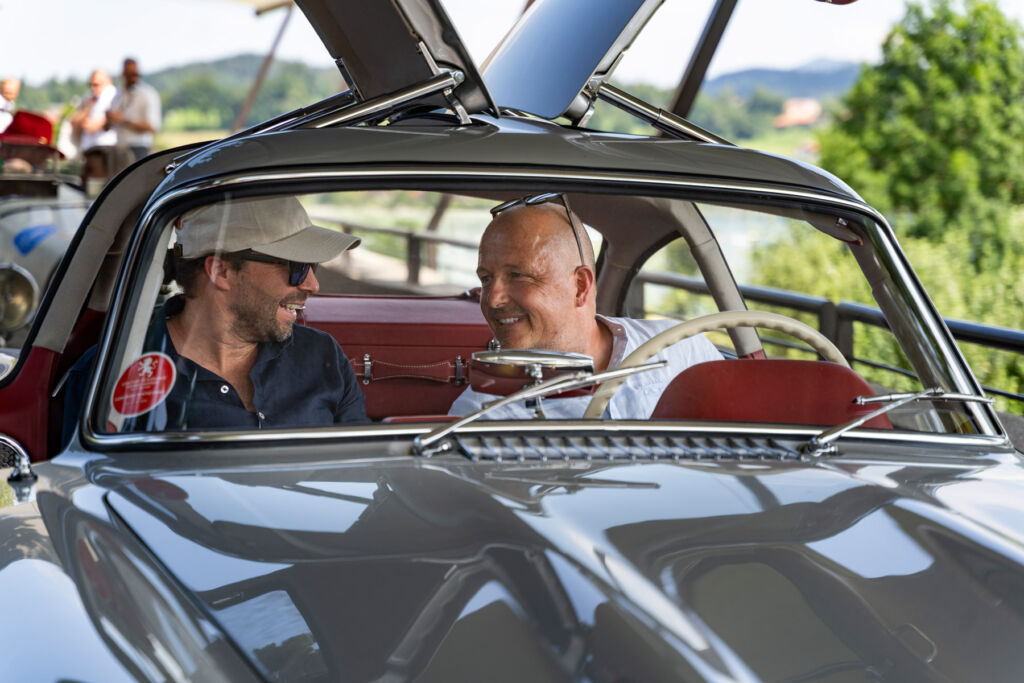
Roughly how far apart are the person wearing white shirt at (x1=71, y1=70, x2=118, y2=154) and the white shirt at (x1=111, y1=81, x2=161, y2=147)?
12 centimetres

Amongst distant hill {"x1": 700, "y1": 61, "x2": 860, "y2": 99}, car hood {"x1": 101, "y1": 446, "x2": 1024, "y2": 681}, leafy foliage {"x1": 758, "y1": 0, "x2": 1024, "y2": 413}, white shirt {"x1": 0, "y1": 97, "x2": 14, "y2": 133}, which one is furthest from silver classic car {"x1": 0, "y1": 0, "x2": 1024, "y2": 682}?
distant hill {"x1": 700, "y1": 61, "x2": 860, "y2": 99}

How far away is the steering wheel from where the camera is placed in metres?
2.63

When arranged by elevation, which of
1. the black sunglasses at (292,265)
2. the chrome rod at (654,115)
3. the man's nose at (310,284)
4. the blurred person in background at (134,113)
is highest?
the blurred person in background at (134,113)

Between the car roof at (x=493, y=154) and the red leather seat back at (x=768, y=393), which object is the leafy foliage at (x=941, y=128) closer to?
the car roof at (x=493, y=154)

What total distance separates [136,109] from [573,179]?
38.9ft

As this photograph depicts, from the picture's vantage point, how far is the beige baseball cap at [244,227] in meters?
2.48

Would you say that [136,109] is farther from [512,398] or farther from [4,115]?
[512,398]

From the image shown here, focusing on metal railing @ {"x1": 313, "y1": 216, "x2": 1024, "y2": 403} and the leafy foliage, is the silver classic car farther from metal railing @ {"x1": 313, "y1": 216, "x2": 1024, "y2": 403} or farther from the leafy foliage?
the leafy foliage

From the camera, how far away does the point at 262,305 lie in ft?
8.36

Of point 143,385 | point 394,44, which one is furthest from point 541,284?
point 143,385

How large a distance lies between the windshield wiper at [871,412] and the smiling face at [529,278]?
71cm

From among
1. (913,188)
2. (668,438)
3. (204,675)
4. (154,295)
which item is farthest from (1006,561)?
(913,188)

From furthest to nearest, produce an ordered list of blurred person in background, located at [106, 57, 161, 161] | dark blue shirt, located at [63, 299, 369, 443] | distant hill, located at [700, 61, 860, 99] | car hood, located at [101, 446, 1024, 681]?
1. distant hill, located at [700, 61, 860, 99]
2. blurred person in background, located at [106, 57, 161, 161]
3. dark blue shirt, located at [63, 299, 369, 443]
4. car hood, located at [101, 446, 1024, 681]

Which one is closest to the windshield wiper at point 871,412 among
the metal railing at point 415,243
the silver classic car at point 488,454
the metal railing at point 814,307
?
the silver classic car at point 488,454
